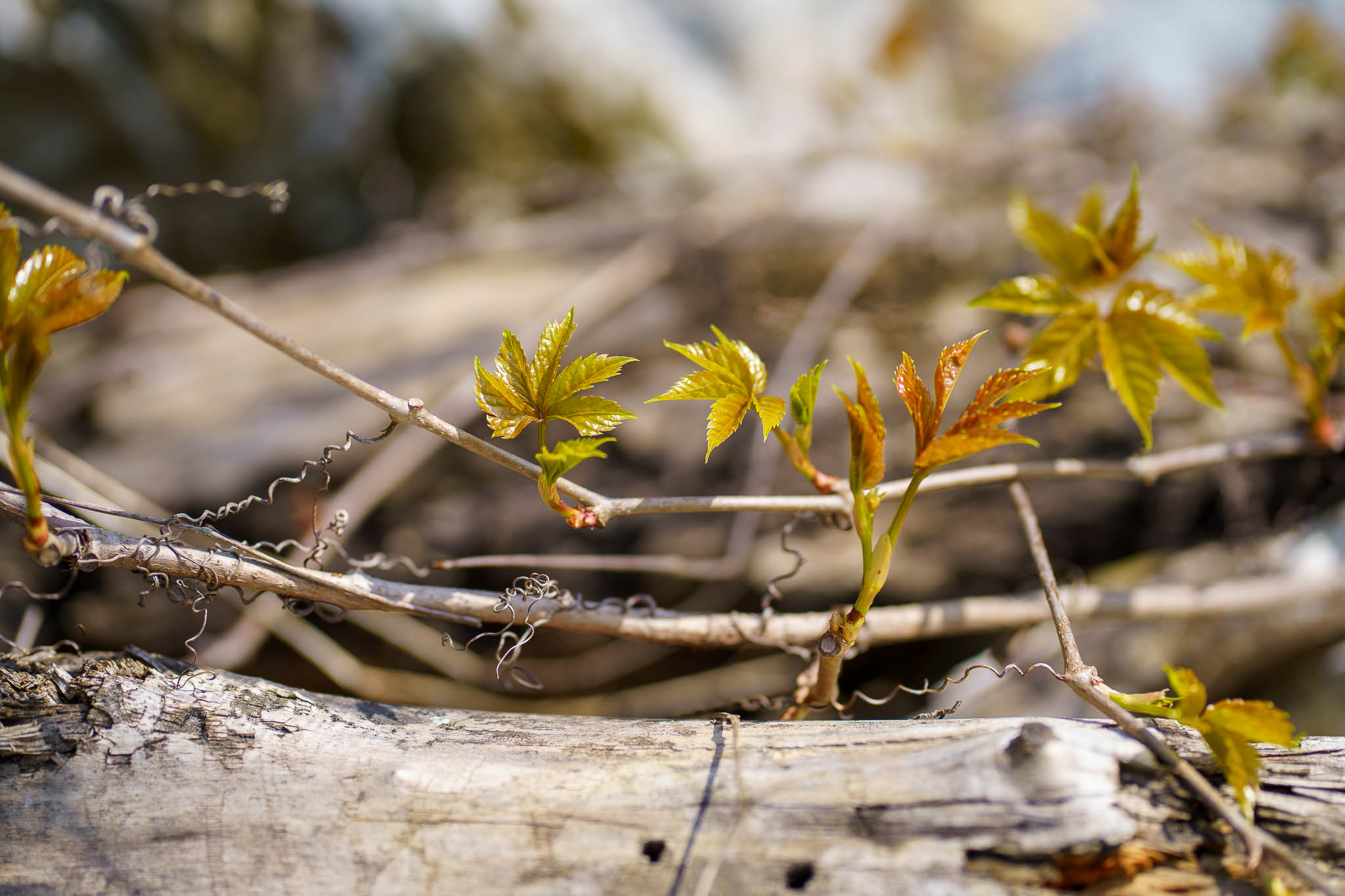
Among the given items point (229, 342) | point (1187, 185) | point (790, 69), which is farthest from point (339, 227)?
point (1187, 185)

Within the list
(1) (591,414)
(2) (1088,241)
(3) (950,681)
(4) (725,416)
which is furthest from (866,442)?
(2) (1088,241)

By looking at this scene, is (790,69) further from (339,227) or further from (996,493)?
(996,493)

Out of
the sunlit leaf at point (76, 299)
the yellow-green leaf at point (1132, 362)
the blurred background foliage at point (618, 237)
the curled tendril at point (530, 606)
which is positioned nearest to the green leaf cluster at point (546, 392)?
the curled tendril at point (530, 606)

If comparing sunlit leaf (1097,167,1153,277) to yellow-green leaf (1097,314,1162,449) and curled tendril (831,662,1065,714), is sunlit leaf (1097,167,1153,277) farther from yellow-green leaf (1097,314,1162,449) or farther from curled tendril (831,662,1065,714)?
curled tendril (831,662,1065,714)

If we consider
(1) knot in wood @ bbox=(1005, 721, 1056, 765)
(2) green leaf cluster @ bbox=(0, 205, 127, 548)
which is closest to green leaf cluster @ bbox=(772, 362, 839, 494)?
(1) knot in wood @ bbox=(1005, 721, 1056, 765)

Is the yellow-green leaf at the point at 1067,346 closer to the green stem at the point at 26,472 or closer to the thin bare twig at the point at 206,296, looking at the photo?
the thin bare twig at the point at 206,296

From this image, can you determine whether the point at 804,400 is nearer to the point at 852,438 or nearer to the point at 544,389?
the point at 852,438
